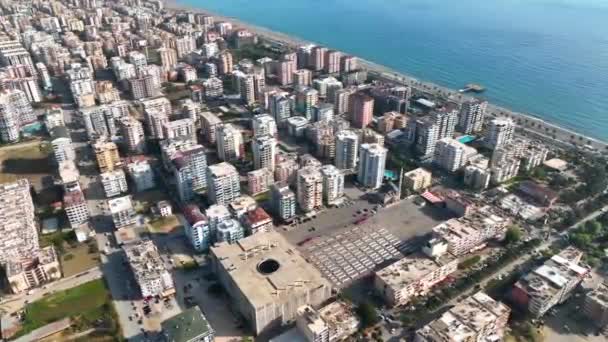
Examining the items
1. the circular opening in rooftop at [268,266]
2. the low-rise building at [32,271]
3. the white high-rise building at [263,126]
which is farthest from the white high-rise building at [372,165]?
the low-rise building at [32,271]

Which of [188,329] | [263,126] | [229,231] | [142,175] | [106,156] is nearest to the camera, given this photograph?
[188,329]

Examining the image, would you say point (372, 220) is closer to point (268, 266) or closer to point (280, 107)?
point (268, 266)

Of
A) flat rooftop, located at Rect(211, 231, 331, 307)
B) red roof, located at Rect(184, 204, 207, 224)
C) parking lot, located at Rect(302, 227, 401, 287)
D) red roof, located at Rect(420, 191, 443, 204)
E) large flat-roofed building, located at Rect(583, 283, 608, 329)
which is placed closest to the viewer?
large flat-roofed building, located at Rect(583, 283, 608, 329)

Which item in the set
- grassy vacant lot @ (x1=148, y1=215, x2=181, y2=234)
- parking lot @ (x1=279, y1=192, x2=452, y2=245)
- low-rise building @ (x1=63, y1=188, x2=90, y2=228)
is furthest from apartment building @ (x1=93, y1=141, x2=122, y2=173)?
parking lot @ (x1=279, y1=192, x2=452, y2=245)

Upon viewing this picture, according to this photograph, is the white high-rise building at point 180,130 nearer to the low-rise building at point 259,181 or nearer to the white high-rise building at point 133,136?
the white high-rise building at point 133,136

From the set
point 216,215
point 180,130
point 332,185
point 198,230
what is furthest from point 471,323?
point 180,130

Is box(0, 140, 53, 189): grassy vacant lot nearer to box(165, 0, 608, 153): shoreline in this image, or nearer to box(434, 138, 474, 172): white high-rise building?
box(434, 138, 474, 172): white high-rise building
